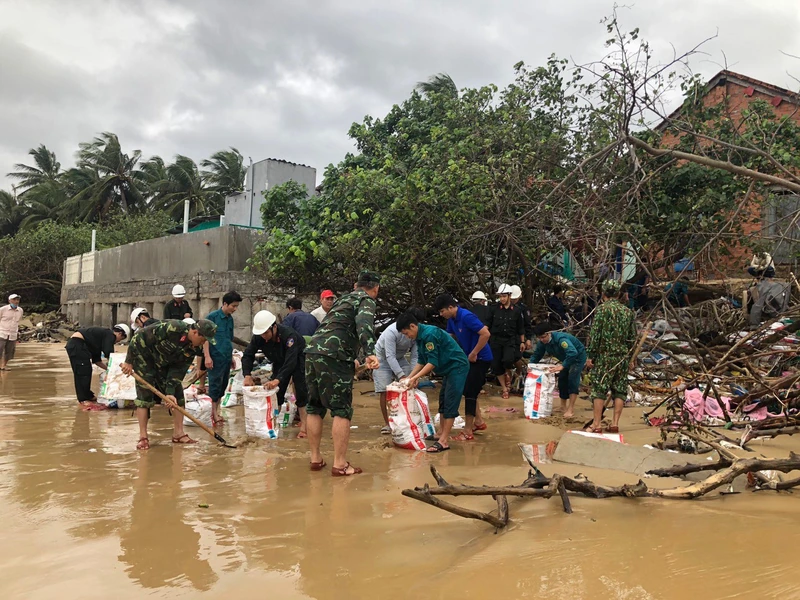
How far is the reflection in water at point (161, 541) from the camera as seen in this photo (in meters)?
2.68

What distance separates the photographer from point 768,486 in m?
3.52

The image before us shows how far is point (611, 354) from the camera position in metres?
5.89

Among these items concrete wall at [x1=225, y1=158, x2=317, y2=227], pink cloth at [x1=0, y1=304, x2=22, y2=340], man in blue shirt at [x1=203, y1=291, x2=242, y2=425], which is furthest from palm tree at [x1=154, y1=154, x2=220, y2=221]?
man in blue shirt at [x1=203, y1=291, x2=242, y2=425]

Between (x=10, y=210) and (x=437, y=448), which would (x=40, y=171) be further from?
(x=437, y=448)

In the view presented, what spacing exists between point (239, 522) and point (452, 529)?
1.20 m

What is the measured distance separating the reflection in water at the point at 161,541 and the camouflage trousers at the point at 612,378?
3.87 m

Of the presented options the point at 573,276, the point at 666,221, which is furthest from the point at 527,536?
the point at 666,221

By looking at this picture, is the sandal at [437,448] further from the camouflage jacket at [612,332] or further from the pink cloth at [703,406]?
the pink cloth at [703,406]

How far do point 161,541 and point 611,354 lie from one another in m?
4.38

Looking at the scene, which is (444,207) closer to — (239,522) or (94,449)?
(94,449)

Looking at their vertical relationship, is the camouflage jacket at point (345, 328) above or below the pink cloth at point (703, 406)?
above

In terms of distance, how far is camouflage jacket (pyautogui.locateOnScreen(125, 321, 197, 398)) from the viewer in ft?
17.6

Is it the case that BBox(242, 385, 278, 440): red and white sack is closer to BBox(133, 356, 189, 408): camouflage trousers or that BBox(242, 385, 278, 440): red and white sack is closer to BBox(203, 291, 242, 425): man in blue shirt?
BBox(133, 356, 189, 408): camouflage trousers

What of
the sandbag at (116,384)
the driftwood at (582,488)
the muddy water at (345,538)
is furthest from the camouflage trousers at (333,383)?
the sandbag at (116,384)
